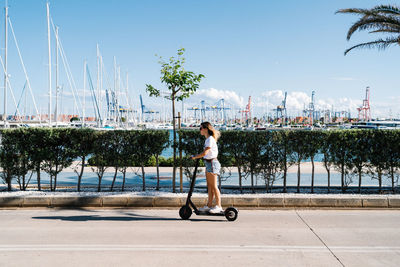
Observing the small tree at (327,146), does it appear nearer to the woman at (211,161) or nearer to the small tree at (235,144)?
the small tree at (235,144)

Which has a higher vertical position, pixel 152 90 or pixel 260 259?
pixel 152 90

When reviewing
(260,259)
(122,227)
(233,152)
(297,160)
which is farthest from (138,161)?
(260,259)

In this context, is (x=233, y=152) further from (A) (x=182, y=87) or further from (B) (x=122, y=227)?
(B) (x=122, y=227)

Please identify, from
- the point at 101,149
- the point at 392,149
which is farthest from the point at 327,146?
the point at 101,149

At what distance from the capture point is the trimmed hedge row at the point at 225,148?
9.17 meters

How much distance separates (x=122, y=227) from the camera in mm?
6355

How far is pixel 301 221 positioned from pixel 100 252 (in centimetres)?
386

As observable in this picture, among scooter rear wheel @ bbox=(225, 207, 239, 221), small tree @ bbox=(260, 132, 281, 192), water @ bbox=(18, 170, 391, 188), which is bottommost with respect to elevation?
water @ bbox=(18, 170, 391, 188)

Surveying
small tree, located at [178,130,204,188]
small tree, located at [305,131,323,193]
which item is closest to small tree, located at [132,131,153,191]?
small tree, located at [178,130,204,188]

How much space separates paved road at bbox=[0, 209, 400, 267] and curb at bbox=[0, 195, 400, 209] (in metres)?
0.37

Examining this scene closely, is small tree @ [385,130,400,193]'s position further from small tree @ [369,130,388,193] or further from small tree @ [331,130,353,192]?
small tree @ [331,130,353,192]

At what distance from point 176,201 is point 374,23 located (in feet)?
31.4

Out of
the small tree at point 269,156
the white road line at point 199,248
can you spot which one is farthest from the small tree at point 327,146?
the white road line at point 199,248

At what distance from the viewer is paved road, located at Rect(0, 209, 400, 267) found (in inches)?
185
